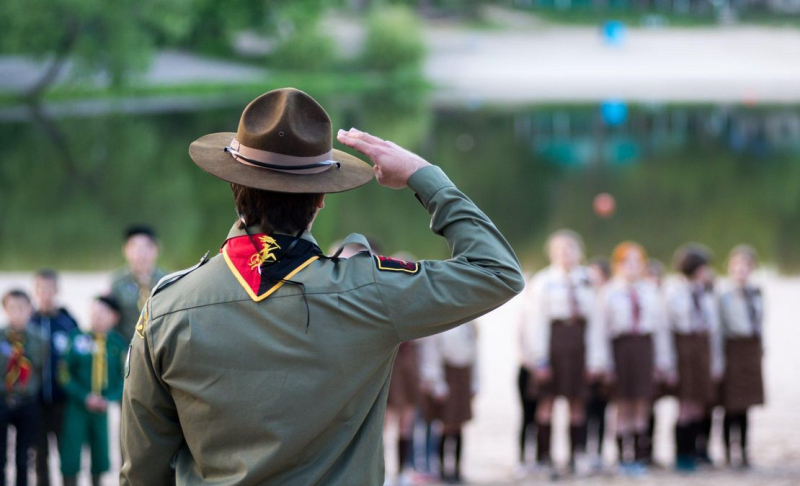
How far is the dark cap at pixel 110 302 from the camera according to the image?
5.16 m

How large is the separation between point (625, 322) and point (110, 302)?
2.81 m

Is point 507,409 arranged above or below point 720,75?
below

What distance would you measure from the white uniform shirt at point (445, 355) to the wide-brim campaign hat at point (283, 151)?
151 inches

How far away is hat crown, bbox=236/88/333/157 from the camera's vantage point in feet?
6.25

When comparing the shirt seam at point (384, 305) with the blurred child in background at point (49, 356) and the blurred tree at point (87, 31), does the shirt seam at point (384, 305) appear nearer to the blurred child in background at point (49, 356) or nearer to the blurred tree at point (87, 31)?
the blurred child in background at point (49, 356)

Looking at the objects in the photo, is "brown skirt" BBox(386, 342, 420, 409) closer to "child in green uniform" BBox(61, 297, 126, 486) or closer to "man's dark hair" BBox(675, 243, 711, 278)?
"child in green uniform" BBox(61, 297, 126, 486)

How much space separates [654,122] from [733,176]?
13.0 metres

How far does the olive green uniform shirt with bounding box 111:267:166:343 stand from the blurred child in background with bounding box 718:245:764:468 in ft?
10.7

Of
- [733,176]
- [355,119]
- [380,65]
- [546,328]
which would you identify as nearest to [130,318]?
[546,328]

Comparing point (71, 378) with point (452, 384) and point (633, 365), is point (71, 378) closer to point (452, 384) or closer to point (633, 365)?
point (452, 384)

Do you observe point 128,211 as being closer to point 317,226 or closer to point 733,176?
point 317,226

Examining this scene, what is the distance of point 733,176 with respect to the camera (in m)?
27.1

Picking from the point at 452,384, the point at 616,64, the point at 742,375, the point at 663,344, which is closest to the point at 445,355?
Result: the point at 452,384

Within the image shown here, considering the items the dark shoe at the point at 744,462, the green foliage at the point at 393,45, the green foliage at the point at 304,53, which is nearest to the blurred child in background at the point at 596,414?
the dark shoe at the point at 744,462
